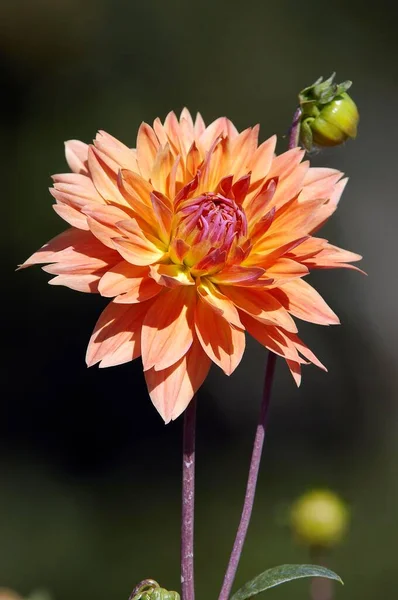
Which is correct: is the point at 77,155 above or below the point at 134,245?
above

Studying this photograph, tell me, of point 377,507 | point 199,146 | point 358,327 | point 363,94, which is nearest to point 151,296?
point 199,146

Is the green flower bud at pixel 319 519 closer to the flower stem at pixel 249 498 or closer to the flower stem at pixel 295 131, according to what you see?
the flower stem at pixel 249 498

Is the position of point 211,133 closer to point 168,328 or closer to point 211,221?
point 211,221

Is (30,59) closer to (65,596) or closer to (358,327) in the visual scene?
(358,327)

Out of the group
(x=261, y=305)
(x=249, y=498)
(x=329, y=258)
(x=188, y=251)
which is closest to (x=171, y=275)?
(x=188, y=251)

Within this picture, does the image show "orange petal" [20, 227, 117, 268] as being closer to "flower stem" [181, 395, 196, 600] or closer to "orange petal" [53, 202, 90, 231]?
"orange petal" [53, 202, 90, 231]

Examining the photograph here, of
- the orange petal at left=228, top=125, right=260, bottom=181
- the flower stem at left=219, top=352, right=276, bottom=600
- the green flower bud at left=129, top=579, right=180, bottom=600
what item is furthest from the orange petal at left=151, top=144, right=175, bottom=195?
the green flower bud at left=129, top=579, right=180, bottom=600

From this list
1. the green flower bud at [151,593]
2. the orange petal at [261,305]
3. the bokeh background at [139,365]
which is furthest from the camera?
the bokeh background at [139,365]

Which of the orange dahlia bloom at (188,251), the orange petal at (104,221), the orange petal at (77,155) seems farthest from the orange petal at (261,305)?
the orange petal at (77,155)
